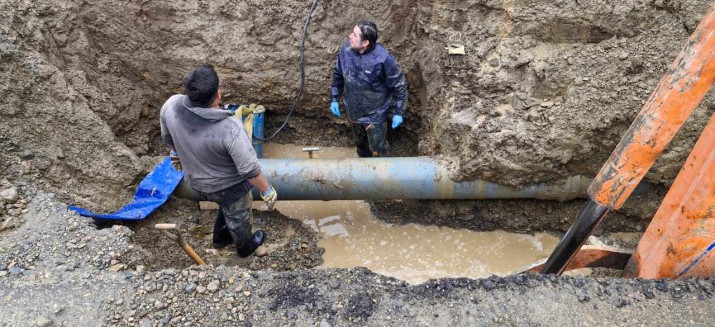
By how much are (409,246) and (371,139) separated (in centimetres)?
120

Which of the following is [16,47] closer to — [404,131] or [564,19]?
[404,131]

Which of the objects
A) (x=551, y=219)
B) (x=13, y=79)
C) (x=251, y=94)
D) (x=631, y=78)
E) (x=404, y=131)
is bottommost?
(x=551, y=219)

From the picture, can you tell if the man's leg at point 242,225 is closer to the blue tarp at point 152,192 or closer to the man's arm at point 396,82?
the blue tarp at point 152,192

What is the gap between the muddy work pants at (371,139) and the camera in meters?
4.95

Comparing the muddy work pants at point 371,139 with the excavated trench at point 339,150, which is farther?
the muddy work pants at point 371,139

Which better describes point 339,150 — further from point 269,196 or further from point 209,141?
point 209,141

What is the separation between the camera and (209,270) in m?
2.84

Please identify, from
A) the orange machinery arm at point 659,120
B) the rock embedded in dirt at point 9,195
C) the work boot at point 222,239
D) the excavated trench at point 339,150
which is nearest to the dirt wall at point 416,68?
the excavated trench at point 339,150

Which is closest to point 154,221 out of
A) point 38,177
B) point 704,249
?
point 38,177

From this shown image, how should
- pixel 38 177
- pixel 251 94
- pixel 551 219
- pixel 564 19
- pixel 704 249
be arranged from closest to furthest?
pixel 704 249
pixel 38 177
pixel 564 19
pixel 551 219
pixel 251 94

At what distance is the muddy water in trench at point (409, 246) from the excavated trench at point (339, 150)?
0.06 ft

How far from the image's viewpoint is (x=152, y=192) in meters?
4.34

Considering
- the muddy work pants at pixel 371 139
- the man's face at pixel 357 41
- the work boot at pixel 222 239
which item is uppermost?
the man's face at pixel 357 41

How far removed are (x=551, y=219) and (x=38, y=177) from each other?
4.58m
